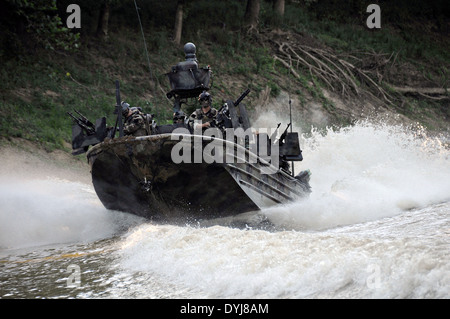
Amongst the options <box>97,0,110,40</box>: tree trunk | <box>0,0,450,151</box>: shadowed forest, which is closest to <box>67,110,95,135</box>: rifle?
<box>0,0,450,151</box>: shadowed forest

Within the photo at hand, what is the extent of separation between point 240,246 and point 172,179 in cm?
284

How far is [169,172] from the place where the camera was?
9773mm

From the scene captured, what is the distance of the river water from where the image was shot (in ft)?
18.7

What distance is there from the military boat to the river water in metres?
0.32

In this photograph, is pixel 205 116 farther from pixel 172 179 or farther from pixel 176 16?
pixel 176 16

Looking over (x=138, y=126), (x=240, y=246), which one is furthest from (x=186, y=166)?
(x=240, y=246)

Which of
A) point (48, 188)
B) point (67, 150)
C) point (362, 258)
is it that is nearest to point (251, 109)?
point (67, 150)

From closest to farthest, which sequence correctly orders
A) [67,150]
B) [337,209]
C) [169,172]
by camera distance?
[169,172] → [337,209] → [67,150]

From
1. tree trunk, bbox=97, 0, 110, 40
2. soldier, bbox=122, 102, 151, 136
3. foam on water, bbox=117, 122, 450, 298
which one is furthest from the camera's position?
tree trunk, bbox=97, 0, 110, 40

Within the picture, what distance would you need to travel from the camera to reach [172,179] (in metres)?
9.86

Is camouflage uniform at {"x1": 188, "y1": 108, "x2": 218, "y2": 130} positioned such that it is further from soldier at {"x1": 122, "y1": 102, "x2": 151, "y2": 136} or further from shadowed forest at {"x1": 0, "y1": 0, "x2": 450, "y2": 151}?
shadowed forest at {"x1": 0, "y1": 0, "x2": 450, "y2": 151}

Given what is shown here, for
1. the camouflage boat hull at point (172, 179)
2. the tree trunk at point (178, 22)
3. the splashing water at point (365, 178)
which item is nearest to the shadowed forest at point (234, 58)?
the tree trunk at point (178, 22)

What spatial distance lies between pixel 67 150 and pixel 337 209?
846 cm
